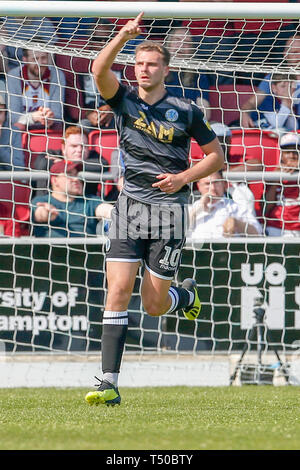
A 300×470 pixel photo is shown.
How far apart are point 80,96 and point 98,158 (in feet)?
2.42

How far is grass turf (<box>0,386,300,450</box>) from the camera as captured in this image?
143 inches

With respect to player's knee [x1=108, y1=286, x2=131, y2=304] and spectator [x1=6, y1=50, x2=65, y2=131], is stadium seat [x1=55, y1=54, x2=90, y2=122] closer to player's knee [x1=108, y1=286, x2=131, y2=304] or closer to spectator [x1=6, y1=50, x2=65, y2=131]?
spectator [x1=6, y1=50, x2=65, y2=131]

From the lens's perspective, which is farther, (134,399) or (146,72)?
(134,399)

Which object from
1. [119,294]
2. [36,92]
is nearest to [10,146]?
[36,92]

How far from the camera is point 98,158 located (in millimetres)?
8695

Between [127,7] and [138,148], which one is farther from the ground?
[127,7]

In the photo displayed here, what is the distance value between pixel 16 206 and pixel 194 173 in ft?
12.0

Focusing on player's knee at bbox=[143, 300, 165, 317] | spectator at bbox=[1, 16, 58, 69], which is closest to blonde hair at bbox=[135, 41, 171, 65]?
player's knee at bbox=[143, 300, 165, 317]

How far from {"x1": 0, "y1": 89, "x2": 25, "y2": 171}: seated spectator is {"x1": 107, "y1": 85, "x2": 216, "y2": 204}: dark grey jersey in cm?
338

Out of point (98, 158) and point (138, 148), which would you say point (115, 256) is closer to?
point (138, 148)

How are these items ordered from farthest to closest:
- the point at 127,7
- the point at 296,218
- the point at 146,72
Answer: the point at 296,218
the point at 127,7
the point at 146,72

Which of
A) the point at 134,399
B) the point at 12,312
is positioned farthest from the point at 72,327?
the point at 134,399

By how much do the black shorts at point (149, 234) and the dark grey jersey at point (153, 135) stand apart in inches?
2.9

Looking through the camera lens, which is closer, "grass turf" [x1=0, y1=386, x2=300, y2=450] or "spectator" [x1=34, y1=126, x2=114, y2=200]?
"grass turf" [x1=0, y1=386, x2=300, y2=450]
